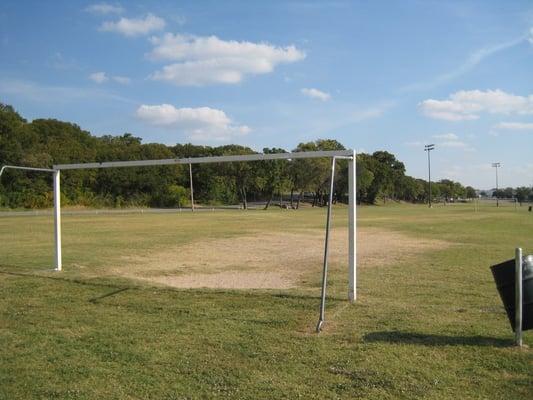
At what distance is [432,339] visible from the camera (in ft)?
18.9

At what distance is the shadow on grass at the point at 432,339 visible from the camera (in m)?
5.56

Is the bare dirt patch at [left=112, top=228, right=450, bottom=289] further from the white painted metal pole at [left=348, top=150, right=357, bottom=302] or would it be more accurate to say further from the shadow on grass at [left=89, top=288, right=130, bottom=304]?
the white painted metal pole at [left=348, top=150, right=357, bottom=302]

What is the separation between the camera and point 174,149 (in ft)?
283

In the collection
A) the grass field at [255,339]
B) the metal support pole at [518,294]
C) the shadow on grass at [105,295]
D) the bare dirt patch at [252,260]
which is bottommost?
the bare dirt patch at [252,260]

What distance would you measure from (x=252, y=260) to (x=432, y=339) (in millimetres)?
8375

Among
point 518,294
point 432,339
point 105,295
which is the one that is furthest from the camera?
point 105,295

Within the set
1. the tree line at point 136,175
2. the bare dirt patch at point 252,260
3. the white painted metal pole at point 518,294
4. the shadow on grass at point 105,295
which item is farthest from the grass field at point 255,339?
the tree line at point 136,175

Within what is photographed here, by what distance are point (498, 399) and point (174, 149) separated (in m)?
84.7

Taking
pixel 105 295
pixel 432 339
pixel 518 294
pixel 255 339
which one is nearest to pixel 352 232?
pixel 432 339

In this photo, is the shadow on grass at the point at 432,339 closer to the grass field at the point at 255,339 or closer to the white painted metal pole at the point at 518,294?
the grass field at the point at 255,339

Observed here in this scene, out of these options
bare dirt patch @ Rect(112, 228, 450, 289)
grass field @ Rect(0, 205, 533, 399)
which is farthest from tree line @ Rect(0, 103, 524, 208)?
grass field @ Rect(0, 205, 533, 399)

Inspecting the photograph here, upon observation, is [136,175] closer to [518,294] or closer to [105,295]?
[105,295]

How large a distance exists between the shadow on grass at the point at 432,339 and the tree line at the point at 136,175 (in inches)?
1890

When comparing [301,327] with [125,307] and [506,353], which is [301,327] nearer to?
[506,353]
